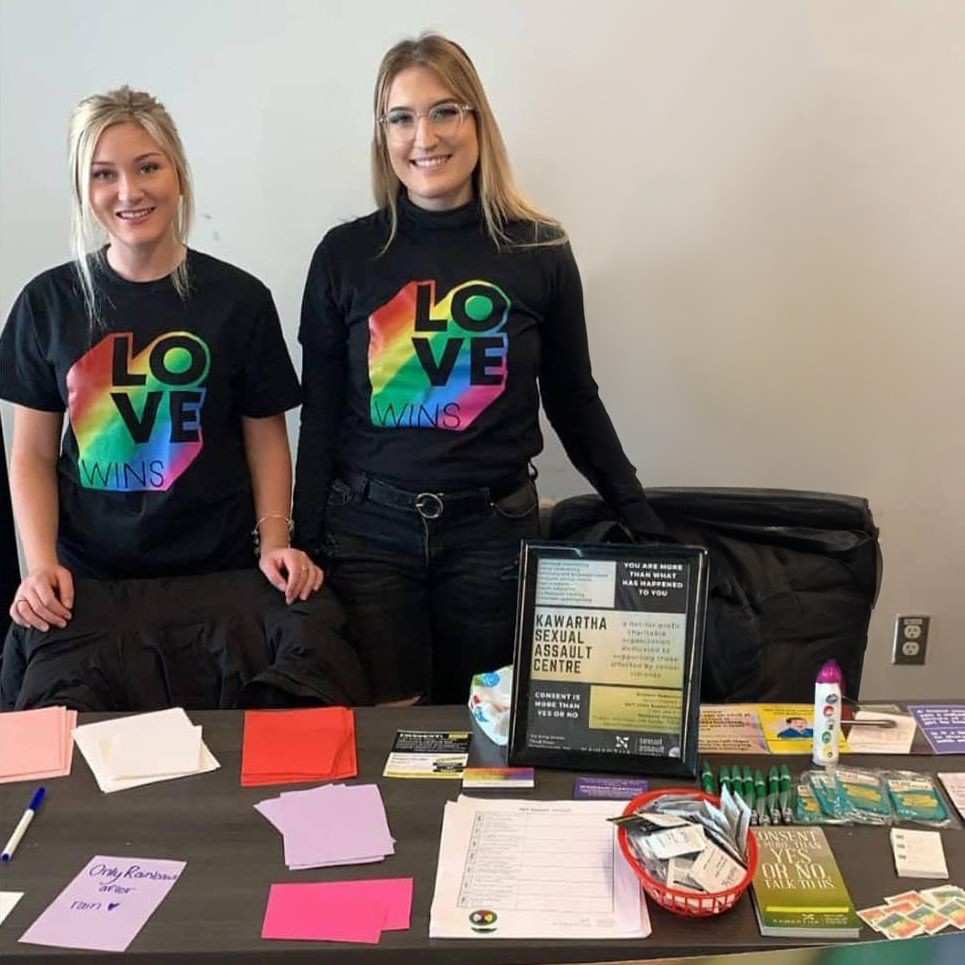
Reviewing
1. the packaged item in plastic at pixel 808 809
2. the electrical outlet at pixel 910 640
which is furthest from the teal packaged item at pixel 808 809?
the electrical outlet at pixel 910 640

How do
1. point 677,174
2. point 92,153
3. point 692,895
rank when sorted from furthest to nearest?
1. point 677,174
2. point 92,153
3. point 692,895

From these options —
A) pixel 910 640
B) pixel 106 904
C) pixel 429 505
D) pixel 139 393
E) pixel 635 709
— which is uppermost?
pixel 139 393

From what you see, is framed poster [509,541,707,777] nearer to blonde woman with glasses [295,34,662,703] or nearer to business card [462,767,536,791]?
business card [462,767,536,791]

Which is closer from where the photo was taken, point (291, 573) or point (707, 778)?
point (707, 778)

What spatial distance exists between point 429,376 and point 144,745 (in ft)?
2.34

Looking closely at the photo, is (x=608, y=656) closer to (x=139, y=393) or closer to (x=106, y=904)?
(x=106, y=904)

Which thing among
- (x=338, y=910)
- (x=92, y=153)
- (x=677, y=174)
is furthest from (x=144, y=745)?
(x=677, y=174)

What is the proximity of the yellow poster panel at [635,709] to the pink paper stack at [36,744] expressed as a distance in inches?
25.5

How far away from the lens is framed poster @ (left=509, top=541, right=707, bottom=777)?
1.28 m

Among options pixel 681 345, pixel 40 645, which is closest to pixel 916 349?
pixel 681 345

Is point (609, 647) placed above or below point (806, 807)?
above

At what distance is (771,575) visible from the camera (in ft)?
6.13

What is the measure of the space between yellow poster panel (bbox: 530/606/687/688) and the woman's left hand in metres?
0.52

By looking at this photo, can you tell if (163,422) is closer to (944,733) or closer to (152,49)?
(152,49)
